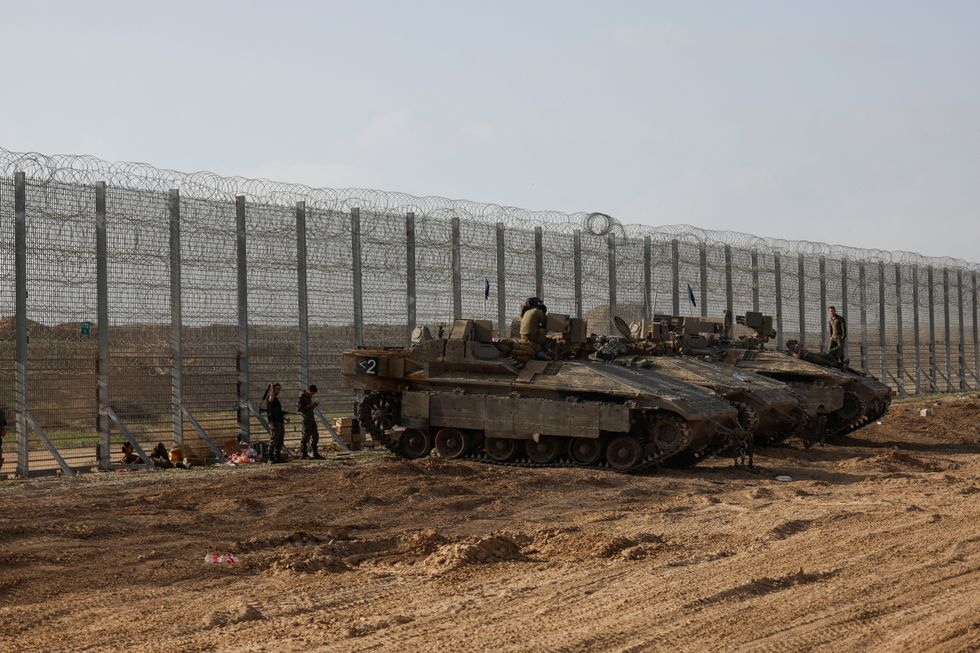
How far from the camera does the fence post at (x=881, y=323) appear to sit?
136ft

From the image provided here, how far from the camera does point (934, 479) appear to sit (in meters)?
17.6

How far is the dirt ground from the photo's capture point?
805 centimetres

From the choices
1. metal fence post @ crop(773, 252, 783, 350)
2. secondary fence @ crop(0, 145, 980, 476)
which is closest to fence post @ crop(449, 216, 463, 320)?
secondary fence @ crop(0, 145, 980, 476)

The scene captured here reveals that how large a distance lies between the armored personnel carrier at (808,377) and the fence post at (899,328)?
16284 mm

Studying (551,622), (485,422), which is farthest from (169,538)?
(485,422)

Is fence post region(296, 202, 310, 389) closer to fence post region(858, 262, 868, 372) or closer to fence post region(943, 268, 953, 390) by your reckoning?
fence post region(858, 262, 868, 372)

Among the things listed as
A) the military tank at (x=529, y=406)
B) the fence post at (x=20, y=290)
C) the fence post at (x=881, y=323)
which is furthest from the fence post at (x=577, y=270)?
the fence post at (x=881, y=323)

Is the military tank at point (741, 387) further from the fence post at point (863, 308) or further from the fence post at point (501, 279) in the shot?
the fence post at point (863, 308)

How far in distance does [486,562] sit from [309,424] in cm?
1154

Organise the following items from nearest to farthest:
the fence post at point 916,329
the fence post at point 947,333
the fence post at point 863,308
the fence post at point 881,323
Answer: the fence post at point 863,308 → the fence post at point 881,323 → the fence post at point 916,329 → the fence post at point 947,333

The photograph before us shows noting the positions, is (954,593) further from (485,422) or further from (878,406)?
(878,406)

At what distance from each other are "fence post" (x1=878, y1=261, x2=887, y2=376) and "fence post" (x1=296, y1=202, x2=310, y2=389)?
970 inches

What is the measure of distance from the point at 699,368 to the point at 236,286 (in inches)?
331

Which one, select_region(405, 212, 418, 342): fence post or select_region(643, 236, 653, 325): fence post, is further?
select_region(643, 236, 653, 325): fence post
